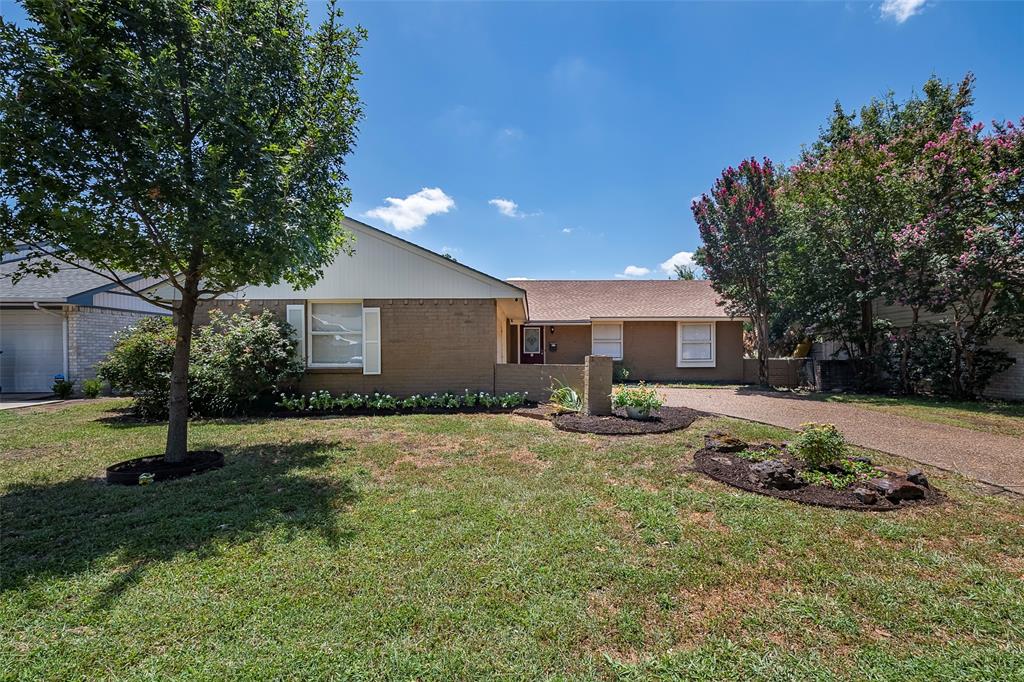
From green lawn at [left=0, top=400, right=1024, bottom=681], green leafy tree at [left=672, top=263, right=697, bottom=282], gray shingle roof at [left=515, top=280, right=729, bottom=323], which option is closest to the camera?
green lawn at [left=0, top=400, right=1024, bottom=681]

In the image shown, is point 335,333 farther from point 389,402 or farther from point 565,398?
point 565,398

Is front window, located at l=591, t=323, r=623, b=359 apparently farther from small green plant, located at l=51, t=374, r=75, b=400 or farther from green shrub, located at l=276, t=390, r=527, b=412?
small green plant, located at l=51, t=374, r=75, b=400

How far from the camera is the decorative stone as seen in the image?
13.6 feet

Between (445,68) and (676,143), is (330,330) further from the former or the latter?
(676,143)

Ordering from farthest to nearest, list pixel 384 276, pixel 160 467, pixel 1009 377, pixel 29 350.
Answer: pixel 29 350 → pixel 1009 377 → pixel 384 276 → pixel 160 467

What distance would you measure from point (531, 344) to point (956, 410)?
43.5 feet

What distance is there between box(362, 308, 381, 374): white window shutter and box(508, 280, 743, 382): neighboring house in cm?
735

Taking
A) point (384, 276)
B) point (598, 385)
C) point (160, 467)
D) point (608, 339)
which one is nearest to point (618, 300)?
point (608, 339)

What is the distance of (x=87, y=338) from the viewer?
1373 centimetres

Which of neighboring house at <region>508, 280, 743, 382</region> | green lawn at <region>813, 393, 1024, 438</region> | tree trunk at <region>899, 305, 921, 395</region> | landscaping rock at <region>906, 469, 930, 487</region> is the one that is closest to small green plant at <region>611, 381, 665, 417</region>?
landscaping rock at <region>906, 469, 930, 487</region>

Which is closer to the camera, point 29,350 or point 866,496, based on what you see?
point 866,496

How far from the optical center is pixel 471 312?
10.6 m

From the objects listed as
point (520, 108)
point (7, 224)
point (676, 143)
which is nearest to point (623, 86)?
point (520, 108)

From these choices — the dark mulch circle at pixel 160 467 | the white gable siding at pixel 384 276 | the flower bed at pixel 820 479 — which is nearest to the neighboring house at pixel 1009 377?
the flower bed at pixel 820 479
